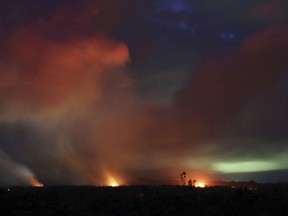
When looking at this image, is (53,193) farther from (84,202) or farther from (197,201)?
(197,201)

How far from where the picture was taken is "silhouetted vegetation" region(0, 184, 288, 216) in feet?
192

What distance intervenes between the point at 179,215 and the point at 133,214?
231 inches

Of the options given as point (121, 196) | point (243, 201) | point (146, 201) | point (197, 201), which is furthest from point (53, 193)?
point (243, 201)

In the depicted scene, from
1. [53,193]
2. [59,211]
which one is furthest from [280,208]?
[53,193]

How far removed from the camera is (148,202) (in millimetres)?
63156

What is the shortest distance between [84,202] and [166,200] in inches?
459

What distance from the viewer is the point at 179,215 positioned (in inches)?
2259

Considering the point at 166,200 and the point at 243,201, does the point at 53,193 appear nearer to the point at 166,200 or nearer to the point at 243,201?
the point at 166,200

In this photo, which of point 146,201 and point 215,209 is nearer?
point 215,209

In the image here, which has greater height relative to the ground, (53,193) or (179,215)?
(53,193)

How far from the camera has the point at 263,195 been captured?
6506 centimetres

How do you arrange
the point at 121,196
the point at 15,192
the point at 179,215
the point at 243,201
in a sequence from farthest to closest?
→ 1. the point at 15,192
2. the point at 121,196
3. the point at 243,201
4. the point at 179,215

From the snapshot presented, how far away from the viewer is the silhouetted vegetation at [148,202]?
192 feet

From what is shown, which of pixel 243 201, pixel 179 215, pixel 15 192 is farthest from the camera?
pixel 15 192
